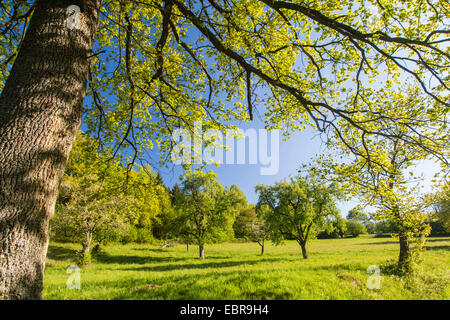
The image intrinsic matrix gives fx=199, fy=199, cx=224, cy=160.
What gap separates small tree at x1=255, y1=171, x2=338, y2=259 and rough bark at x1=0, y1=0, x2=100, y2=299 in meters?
21.4

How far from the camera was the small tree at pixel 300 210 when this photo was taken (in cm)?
2100

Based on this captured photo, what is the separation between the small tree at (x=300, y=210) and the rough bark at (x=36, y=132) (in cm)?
2140

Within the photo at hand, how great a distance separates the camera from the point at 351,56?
238 inches

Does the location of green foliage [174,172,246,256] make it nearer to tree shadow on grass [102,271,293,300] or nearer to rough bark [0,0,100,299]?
tree shadow on grass [102,271,293,300]

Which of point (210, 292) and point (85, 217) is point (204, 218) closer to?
point (85, 217)

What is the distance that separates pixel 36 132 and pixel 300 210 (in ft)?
71.8

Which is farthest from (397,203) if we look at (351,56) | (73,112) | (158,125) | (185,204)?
(185,204)
